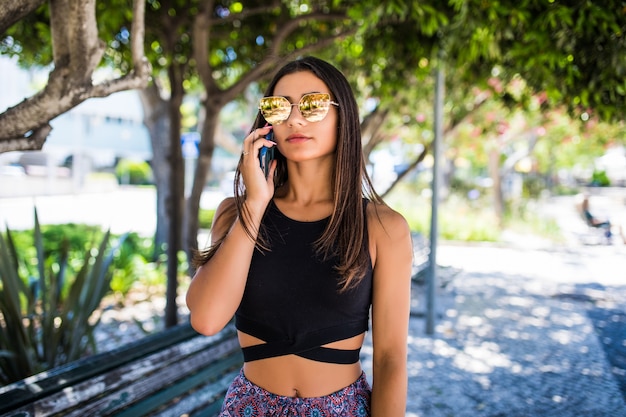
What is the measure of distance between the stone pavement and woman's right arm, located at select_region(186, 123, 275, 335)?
264 centimetres

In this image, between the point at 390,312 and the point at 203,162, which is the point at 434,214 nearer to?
the point at 203,162

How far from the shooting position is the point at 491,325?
603 centimetres

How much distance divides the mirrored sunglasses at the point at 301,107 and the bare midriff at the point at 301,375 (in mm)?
738

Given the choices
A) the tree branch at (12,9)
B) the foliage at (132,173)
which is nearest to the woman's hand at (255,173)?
the tree branch at (12,9)

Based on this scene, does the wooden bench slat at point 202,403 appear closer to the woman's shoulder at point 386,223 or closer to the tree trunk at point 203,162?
the woman's shoulder at point 386,223

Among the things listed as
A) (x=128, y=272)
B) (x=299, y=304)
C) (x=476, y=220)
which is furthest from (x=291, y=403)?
(x=476, y=220)

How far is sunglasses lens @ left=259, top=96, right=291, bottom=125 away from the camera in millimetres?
1671

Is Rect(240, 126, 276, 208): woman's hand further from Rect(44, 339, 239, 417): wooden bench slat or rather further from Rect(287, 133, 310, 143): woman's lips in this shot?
Rect(44, 339, 239, 417): wooden bench slat

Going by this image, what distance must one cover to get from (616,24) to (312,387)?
2845 mm

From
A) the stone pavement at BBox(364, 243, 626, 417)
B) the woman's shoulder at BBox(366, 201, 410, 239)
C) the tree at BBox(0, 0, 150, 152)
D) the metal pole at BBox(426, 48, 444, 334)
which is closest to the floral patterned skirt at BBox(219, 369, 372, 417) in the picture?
the woman's shoulder at BBox(366, 201, 410, 239)

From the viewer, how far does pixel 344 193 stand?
1.74 meters

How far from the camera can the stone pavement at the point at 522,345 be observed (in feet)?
12.6

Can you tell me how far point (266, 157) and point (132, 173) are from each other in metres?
37.3

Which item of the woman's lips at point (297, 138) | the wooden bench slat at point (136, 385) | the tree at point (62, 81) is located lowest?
the wooden bench slat at point (136, 385)
